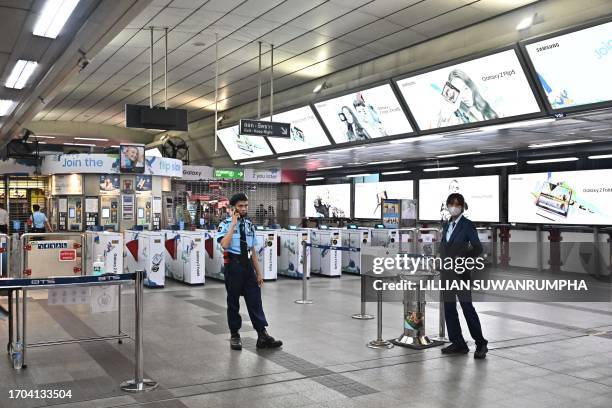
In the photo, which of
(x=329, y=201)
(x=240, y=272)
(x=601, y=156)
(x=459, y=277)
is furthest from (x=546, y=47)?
(x=329, y=201)

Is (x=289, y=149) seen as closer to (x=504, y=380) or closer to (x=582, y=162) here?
(x=582, y=162)

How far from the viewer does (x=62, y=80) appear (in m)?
9.95

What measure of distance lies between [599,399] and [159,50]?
986 centimetres

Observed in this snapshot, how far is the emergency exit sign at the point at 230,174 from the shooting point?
1833 centimetres

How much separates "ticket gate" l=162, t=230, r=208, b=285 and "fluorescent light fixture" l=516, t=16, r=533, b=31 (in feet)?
22.7

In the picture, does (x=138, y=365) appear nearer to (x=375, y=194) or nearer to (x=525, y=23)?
(x=525, y=23)

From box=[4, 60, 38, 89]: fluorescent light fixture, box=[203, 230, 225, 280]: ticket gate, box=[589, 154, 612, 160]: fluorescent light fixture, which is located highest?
box=[4, 60, 38, 89]: fluorescent light fixture

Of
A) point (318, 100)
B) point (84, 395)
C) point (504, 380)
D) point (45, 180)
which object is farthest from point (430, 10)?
point (45, 180)

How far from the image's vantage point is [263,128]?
1181 centimetres

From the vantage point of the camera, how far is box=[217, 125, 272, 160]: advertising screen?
1655cm

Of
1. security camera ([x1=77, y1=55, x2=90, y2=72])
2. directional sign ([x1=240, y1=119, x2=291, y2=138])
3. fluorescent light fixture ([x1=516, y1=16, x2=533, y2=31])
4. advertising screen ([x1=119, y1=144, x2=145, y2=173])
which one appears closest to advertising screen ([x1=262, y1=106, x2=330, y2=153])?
directional sign ([x1=240, y1=119, x2=291, y2=138])

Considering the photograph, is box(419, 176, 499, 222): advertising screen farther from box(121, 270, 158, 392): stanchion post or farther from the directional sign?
box(121, 270, 158, 392): stanchion post

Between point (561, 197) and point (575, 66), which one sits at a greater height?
point (575, 66)

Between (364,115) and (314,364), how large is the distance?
23.4 ft
